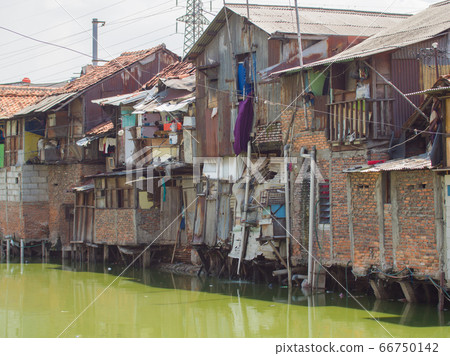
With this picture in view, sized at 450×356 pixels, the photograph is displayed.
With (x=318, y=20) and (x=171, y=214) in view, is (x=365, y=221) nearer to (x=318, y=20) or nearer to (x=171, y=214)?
(x=318, y=20)

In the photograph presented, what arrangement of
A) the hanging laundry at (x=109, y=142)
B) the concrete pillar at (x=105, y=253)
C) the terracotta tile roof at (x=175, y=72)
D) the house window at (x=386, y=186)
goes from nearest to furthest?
the house window at (x=386, y=186) < the terracotta tile roof at (x=175, y=72) < the concrete pillar at (x=105, y=253) < the hanging laundry at (x=109, y=142)

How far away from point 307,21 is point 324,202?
19.2ft

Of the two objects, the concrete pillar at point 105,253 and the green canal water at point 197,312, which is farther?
the concrete pillar at point 105,253

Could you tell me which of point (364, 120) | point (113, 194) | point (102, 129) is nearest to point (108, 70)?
point (102, 129)

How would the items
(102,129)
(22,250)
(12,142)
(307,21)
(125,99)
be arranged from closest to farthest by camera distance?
(307,21)
(125,99)
(102,129)
(22,250)
(12,142)

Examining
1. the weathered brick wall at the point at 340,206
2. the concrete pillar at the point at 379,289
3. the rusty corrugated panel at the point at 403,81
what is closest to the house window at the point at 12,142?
the weathered brick wall at the point at 340,206

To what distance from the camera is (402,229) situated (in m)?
15.9

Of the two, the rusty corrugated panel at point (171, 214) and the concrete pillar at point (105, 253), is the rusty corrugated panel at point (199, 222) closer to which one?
the rusty corrugated panel at point (171, 214)

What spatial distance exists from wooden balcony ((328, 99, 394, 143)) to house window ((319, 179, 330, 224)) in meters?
1.28

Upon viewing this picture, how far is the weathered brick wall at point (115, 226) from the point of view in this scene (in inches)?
1053

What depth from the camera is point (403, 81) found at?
1750cm

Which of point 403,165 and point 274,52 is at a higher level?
point 274,52

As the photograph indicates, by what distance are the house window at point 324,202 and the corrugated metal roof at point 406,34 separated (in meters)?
2.93

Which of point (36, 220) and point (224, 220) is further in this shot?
point (36, 220)
